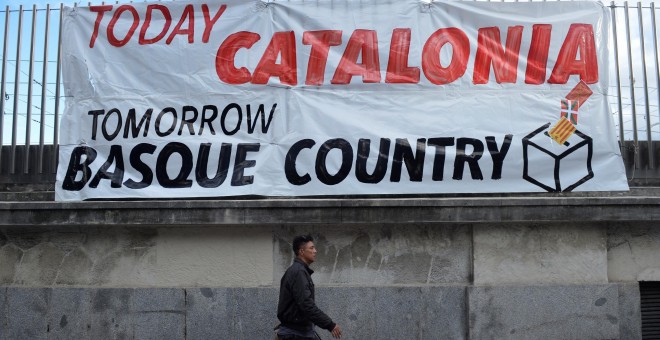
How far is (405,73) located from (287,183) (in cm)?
178

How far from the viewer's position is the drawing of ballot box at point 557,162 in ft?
22.9

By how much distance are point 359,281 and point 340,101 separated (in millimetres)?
1974

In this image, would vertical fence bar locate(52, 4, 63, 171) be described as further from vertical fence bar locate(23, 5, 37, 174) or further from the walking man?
the walking man

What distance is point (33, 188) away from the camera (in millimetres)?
7625

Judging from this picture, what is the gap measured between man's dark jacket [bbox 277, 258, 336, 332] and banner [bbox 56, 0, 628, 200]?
1.58 meters

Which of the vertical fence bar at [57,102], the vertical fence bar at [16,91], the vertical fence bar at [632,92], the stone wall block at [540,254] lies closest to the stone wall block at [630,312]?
the stone wall block at [540,254]

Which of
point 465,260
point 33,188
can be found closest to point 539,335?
point 465,260

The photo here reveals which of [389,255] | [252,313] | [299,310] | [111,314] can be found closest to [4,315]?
[111,314]

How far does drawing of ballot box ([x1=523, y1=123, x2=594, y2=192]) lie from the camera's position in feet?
22.9

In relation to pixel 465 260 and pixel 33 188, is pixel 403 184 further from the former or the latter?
pixel 33 188

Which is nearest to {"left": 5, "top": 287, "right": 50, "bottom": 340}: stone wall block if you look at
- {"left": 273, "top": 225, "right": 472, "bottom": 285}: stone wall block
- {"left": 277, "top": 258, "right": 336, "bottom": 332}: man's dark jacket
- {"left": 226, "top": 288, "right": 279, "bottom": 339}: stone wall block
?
{"left": 226, "top": 288, "right": 279, "bottom": 339}: stone wall block

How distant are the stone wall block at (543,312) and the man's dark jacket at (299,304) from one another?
2.14 meters

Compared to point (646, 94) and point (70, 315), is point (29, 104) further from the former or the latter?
point (646, 94)

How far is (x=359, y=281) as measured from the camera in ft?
23.2
